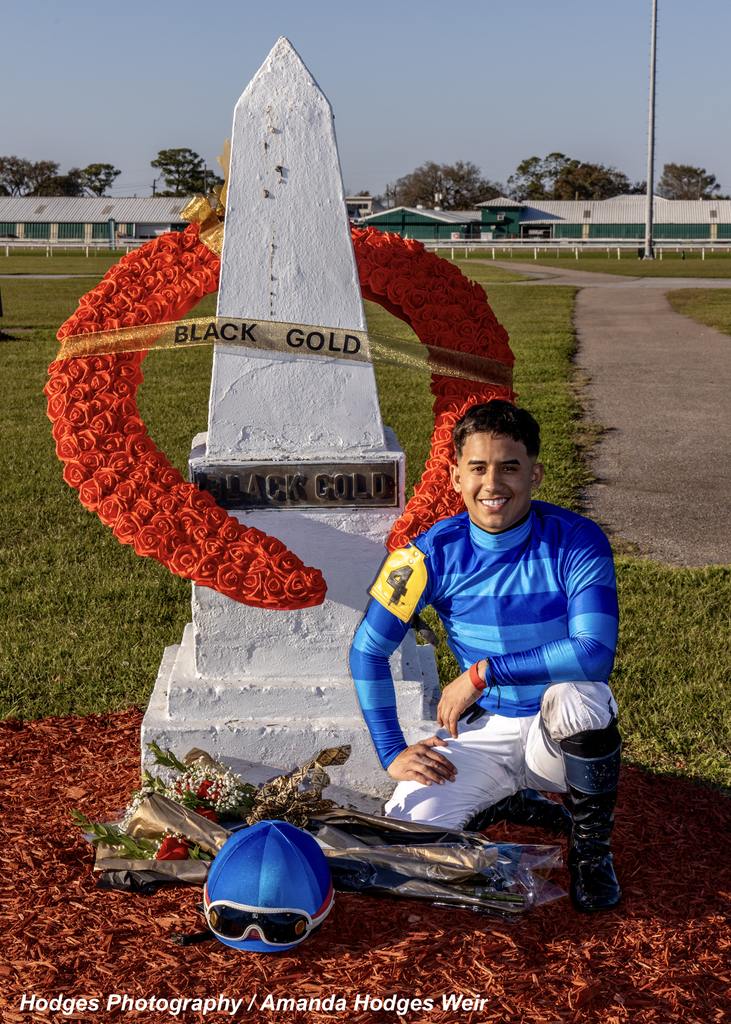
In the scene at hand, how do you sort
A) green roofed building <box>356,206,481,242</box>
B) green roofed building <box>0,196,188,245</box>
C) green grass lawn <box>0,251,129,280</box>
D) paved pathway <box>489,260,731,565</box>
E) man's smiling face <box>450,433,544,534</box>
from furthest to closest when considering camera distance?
green roofed building <box>0,196,188,245</box>, green roofed building <box>356,206,481,242</box>, green grass lawn <box>0,251,129,280</box>, paved pathway <box>489,260,731,565</box>, man's smiling face <box>450,433,544,534</box>

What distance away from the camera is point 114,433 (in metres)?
4.37

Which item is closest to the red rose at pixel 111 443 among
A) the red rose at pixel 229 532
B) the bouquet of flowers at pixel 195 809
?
the red rose at pixel 229 532

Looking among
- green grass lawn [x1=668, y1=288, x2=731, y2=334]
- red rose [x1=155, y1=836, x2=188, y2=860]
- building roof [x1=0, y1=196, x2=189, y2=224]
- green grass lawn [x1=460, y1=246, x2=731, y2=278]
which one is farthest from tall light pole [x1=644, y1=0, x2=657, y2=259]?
red rose [x1=155, y1=836, x2=188, y2=860]

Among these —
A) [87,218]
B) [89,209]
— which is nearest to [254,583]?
[87,218]

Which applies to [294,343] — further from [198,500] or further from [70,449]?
[70,449]

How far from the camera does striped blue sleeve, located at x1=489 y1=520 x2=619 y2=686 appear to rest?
3.45 metres

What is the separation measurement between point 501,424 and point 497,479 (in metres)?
0.17

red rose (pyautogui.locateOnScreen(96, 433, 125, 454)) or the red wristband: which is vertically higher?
red rose (pyautogui.locateOnScreen(96, 433, 125, 454))

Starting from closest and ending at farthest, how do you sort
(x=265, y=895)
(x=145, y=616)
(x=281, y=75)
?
(x=265, y=895) → (x=281, y=75) → (x=145, y=616)

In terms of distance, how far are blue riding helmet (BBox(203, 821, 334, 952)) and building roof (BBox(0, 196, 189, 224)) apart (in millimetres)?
86523

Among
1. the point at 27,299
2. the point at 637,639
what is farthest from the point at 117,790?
the point at 27,299

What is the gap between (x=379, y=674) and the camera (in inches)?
146

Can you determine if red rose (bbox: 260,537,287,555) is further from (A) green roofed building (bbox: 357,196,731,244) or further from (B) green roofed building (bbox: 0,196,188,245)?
(B) green roofed building (bbox: 0,196,188,245)

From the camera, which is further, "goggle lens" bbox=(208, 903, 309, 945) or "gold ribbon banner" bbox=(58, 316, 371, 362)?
"gold ribbon banner" bbox=(58, 316, 371, 362)
